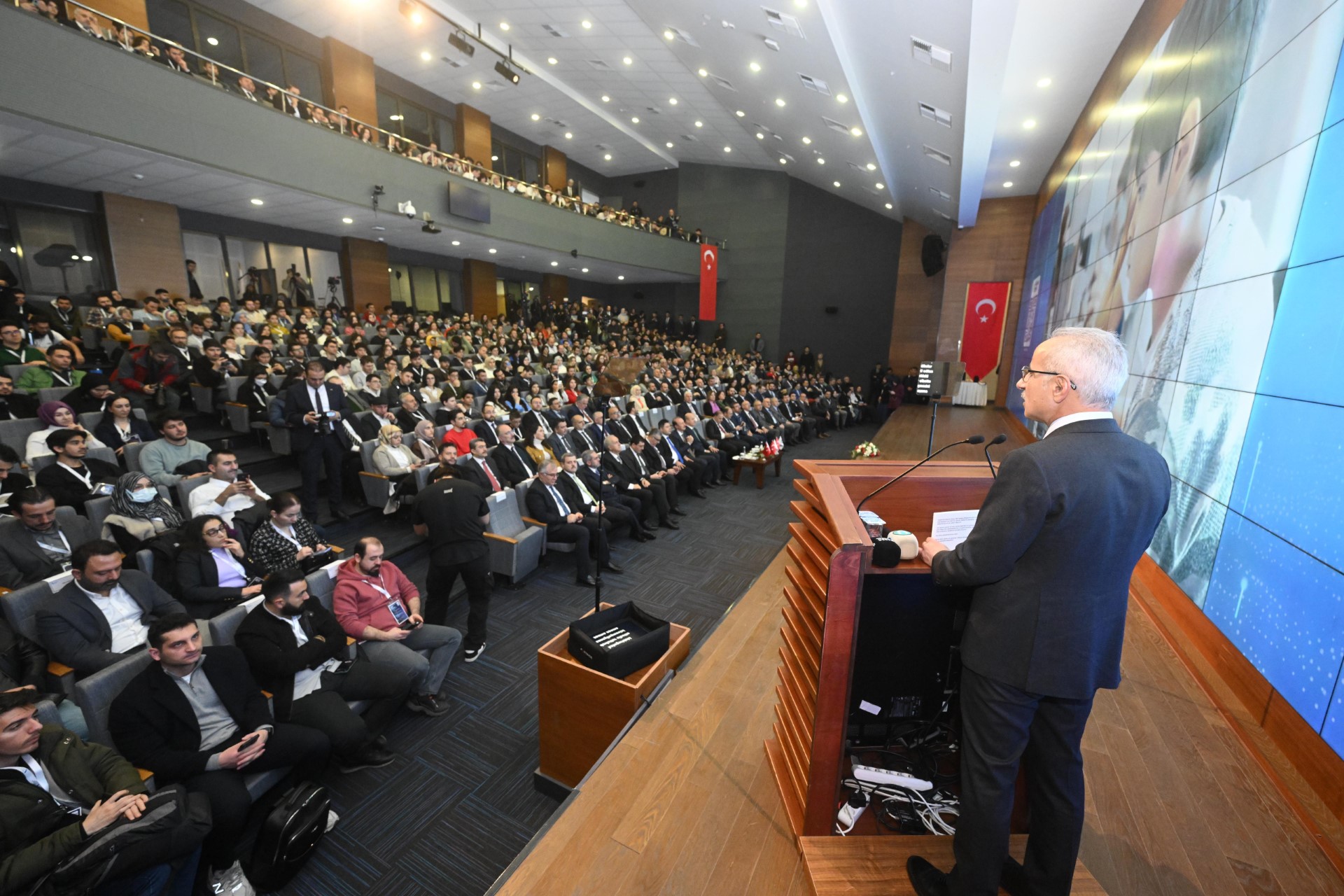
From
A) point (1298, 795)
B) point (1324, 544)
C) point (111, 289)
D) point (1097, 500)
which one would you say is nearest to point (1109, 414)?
point (1097, 500)

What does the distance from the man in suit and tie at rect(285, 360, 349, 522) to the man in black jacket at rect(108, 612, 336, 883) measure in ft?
9.26

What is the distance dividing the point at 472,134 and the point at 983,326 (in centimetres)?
1250

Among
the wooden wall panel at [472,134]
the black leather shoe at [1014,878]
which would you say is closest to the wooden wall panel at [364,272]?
the wooden wall panel at [472,134]

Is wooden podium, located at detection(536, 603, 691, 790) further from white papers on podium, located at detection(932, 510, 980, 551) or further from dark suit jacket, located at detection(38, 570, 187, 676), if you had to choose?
dark suit jacket, located at detection(38, 570, 187, 676)

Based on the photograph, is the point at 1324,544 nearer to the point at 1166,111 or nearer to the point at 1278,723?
the point at 1278,723

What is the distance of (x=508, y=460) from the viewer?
18.1 ft

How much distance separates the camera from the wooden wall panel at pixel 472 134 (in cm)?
1320

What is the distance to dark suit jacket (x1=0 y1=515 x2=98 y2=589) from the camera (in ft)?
9.29

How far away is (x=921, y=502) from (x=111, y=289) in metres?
11.3

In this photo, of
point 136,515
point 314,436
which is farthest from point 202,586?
point 314,436

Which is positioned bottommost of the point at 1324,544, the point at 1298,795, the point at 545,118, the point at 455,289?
the point at 1298,795

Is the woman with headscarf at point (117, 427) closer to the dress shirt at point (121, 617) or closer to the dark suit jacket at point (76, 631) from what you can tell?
the dress shirt at point (121, 617)

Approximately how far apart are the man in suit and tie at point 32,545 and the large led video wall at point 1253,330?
219 inches

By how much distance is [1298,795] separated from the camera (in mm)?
1896
